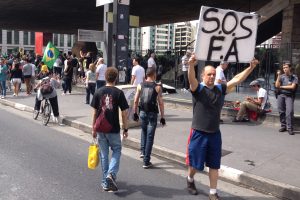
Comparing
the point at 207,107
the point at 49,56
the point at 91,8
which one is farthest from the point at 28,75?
the point at 207,107

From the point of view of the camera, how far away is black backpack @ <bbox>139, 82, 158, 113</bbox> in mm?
6775

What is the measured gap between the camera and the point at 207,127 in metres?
5.07

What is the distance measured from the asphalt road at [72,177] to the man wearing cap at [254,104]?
4120 millimetres

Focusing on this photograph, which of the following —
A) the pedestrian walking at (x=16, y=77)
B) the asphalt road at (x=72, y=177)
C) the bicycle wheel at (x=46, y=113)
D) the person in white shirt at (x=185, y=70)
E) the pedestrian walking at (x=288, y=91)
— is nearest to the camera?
the asphalt road at (x=72, y=177)

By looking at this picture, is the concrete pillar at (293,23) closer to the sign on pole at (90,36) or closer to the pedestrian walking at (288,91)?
the pedestrian walking at (288,91)

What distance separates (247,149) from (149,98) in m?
2.58

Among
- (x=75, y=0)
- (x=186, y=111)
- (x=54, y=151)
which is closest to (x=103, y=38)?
(x=186, y=111)

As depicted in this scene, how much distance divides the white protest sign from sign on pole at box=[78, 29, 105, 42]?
6.56 metres

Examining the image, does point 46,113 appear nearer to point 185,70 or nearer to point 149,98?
point 149,98

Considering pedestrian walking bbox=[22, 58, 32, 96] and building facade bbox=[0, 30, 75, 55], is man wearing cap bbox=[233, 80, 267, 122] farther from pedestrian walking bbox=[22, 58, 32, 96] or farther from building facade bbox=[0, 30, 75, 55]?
building facade bbox=[0, 30, 75, 55]

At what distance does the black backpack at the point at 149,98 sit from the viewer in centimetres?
678

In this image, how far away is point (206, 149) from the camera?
5.12 metres

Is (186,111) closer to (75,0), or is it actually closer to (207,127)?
(207,127)

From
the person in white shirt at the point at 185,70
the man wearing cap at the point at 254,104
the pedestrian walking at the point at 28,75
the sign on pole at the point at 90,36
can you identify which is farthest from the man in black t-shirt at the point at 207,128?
the pedestrian walking at the point at 28,75
